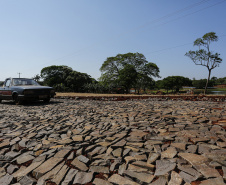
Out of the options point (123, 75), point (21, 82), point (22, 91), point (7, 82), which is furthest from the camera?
point (123, 75)

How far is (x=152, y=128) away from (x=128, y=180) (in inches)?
77.9

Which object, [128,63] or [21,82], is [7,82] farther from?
[128,63]

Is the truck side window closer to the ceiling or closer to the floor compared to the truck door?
closer to the ceiling

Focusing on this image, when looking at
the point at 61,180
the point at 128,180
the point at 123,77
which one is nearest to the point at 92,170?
the point at 61,180

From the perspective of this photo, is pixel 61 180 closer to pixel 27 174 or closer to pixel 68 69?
pixel 27 174

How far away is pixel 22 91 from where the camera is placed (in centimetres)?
841

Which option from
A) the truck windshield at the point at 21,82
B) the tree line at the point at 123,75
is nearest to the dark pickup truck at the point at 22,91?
the truck windshield at the point at 21,82

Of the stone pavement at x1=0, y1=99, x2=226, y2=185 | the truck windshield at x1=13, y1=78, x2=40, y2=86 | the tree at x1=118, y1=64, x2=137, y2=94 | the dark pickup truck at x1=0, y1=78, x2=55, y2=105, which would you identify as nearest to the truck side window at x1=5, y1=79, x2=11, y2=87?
the dark pickup truck at x1=0, y1=78, x2=55, y2=105

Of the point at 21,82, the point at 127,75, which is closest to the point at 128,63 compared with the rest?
the point at 127,75

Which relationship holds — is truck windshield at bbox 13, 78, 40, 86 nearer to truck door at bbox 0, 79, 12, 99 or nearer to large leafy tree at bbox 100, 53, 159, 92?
truck door at bbox 0, 79, 12, 99

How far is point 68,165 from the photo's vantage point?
2.17 m

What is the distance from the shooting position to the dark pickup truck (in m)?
8.45

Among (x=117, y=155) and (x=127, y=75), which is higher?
(x=127, y=75)

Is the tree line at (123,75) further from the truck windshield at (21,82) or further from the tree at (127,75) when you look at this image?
the truck windshield at (21,82)
